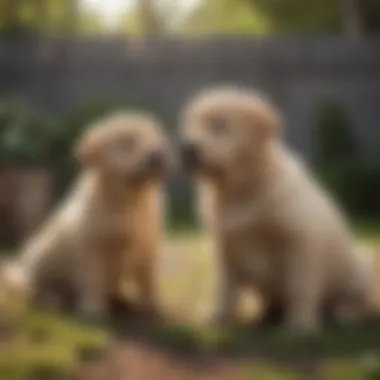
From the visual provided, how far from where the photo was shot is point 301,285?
89 cm

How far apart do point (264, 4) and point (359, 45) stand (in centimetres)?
11

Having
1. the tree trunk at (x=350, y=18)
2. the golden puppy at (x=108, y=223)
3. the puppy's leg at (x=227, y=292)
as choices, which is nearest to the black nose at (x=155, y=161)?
the golden puppy at (x=108, y=223)

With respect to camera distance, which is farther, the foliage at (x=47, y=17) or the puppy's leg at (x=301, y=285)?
the foliage at (x=47, y=17)

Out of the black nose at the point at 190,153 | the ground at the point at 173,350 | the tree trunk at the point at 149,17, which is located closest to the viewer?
the ground at the point at 173,350

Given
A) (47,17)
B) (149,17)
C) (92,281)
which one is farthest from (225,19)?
(92,281)

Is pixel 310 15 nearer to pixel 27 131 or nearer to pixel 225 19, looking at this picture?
pixel 225 19

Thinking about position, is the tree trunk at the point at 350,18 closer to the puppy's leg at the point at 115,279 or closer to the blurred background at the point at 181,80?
the blurred background at the point at 181,80

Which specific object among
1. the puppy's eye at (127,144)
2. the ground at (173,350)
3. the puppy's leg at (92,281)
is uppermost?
the puppy's eye at (127,144)

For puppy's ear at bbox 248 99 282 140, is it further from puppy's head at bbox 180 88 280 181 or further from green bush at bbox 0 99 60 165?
green bush at bbox 0 99 60 165

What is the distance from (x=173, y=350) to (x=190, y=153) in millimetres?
168

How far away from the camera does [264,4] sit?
983 millimetres

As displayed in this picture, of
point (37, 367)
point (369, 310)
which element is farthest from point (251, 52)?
point (37, 367)

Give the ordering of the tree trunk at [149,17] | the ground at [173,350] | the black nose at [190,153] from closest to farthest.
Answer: the ground at [173,350] → the black nose at [190,153] → the tree trunk at [149,17]

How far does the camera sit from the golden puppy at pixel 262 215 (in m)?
0.88
